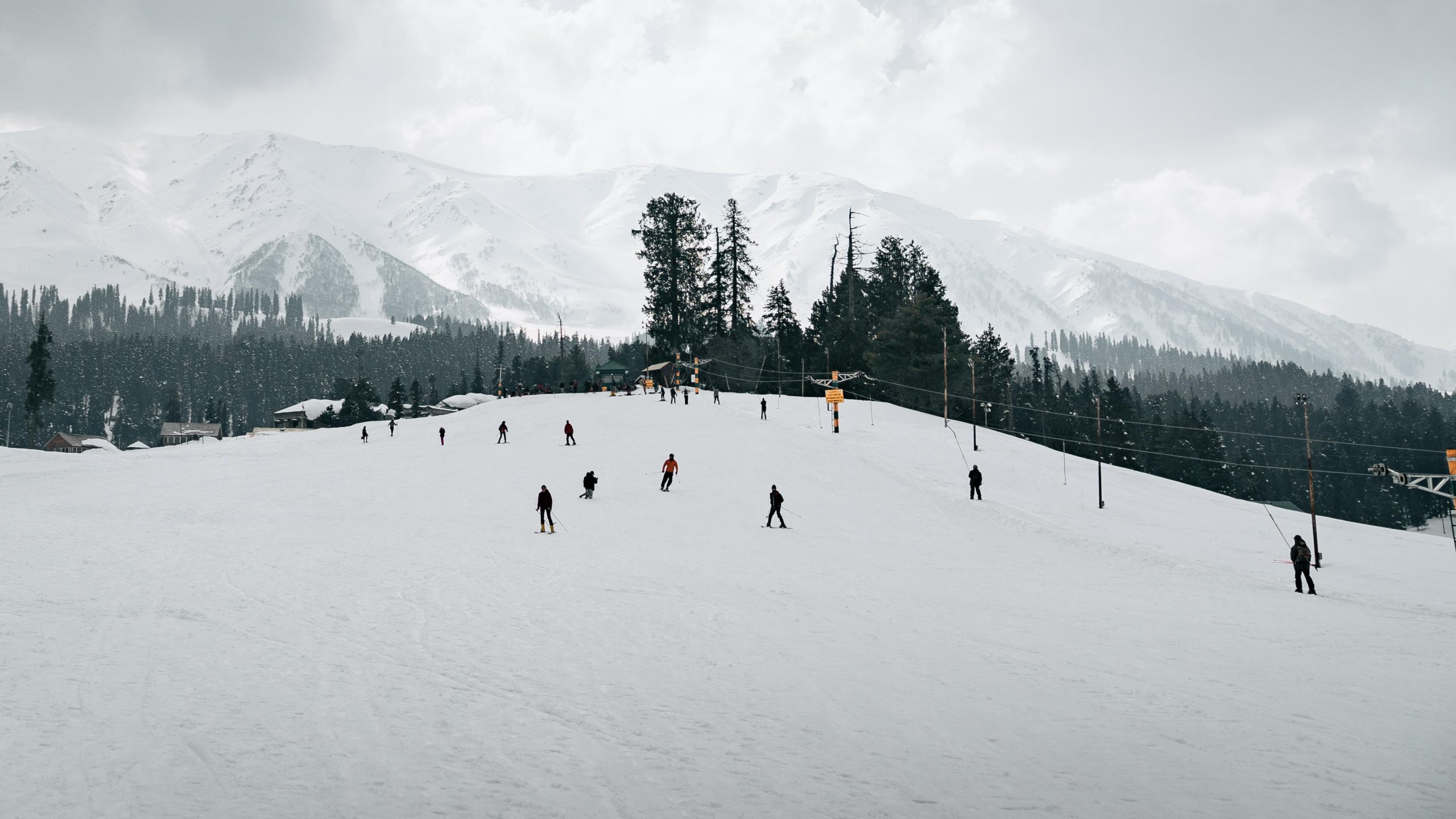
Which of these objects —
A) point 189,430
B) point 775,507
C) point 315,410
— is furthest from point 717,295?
point 189,430

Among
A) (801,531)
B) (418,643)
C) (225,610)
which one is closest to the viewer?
(418,643)

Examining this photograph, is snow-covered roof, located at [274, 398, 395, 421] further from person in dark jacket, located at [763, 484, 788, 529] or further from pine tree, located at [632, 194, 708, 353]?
person in dark jacket, located at [763, 484, 788, 529]

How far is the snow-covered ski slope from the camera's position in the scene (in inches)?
293

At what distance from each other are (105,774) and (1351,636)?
742 inches

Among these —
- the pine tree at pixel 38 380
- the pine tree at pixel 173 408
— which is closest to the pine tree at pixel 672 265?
the pine tree at pixel 38 380

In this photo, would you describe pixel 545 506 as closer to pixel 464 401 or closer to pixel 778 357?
pixel 778 357

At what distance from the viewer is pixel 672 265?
7519cm

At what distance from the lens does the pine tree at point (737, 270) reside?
79062 millimetres

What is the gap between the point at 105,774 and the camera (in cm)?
698

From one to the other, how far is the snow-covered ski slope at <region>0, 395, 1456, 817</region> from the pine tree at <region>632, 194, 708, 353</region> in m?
50.2

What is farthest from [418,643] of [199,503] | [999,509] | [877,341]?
[877,341]

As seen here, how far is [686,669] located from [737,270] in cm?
7064

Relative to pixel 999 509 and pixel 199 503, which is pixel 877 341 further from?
pixel 199 503

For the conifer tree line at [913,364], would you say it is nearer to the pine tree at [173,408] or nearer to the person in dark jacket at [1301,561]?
the person in dark jacket at [1301,561]
